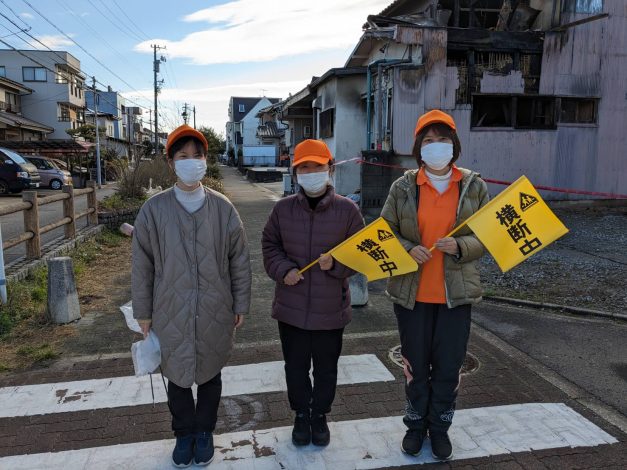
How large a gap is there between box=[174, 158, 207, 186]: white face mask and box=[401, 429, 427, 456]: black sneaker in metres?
2.05

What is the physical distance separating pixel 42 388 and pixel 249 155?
48.2m

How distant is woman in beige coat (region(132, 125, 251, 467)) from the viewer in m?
2.82

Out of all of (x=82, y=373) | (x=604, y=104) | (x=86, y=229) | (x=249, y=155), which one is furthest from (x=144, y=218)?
(x=249, y=155)

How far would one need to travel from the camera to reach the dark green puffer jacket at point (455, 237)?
2.88 meters

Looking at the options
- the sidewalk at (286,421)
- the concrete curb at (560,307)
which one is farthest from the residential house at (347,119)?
the sidewalk at (286,421)

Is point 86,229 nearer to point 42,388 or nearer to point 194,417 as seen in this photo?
point 42,388

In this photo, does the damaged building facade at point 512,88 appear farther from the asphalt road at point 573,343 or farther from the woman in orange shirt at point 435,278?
the woman in orange shirt at point 435,278

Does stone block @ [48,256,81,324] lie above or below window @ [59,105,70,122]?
below

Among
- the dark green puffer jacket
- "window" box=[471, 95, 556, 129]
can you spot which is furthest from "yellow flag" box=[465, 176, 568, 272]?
"window" box=[471, 95, 556, 129]

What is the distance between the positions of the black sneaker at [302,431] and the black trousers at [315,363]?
73 millimetres

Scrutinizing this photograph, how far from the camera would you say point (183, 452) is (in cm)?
294

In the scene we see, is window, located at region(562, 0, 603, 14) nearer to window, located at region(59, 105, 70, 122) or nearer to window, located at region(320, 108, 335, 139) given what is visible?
window, located at region(320, 108, 335, 139)

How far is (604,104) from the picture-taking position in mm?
13273

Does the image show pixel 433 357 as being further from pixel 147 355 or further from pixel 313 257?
pixel 147 355
